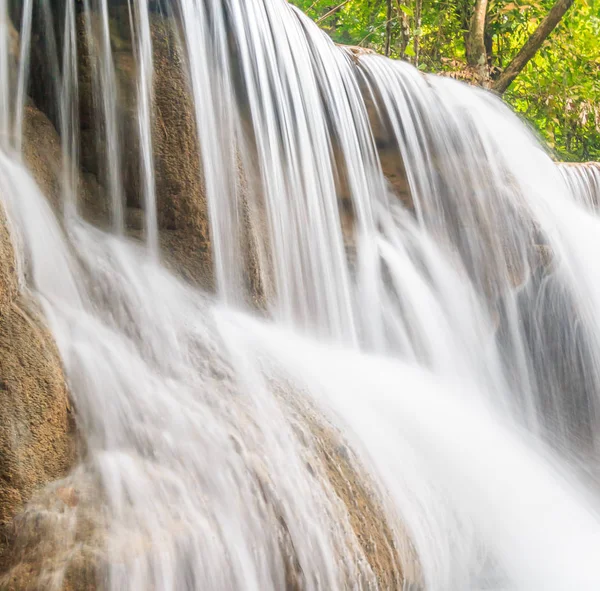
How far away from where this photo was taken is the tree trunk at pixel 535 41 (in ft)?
29.7

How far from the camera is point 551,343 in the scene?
5.96m

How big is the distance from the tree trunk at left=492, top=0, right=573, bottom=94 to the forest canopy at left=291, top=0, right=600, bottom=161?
16 mm

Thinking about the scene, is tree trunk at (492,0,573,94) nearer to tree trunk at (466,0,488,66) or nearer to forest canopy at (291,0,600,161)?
forest canopy at (291,0,600,161)

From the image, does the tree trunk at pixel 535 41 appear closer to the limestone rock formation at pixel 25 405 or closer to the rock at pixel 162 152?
the rock at pixel 162 152

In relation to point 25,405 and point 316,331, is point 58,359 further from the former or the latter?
point 316,331

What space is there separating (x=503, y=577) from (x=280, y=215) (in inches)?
94.6

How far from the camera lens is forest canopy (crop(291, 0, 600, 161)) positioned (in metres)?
9.96

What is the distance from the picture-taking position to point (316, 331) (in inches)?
183

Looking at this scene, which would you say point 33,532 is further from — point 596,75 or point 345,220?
point 596,75

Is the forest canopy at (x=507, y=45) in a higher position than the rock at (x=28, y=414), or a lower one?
higher

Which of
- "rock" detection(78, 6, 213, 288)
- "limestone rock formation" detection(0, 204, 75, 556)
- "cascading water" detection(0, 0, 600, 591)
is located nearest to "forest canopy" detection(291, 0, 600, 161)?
"cascading water" detection(0, 0, 600, 591)

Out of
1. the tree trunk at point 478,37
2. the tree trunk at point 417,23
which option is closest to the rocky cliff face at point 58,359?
the tree trunk at point 417,23

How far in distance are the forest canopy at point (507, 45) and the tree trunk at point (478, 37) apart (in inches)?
0.5

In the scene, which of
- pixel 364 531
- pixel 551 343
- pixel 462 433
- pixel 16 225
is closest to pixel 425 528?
pixel 364 531
